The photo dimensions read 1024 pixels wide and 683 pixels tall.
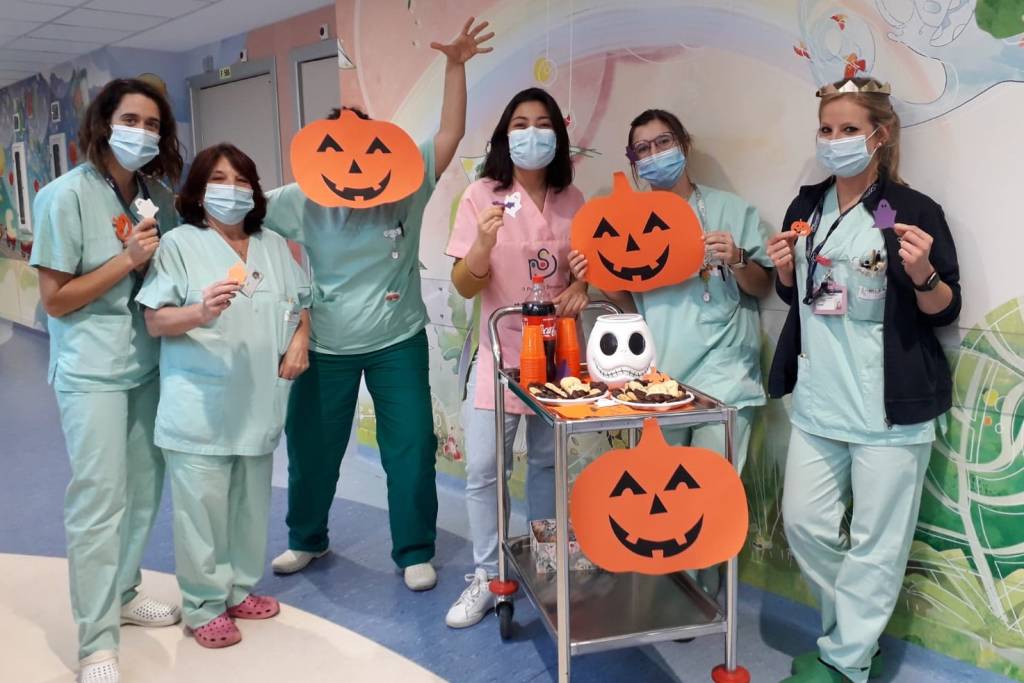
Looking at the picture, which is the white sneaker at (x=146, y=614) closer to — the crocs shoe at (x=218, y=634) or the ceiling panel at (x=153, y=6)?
the crocs shoe at (x=218, y=634)

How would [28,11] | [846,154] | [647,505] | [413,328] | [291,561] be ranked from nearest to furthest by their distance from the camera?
1. [647,505]
2. [846,154]
3. [413,328]
4. [291,561]
5. [28,11]

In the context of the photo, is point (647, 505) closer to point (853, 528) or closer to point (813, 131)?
point (853, 528)

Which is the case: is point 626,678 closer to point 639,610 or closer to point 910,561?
point 639,610

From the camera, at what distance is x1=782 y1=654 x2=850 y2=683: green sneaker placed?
2.06 meters

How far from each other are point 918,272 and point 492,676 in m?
1.51

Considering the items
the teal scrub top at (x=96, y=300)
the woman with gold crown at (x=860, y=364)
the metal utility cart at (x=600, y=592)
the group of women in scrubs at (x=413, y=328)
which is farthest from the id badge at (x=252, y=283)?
the woman with gold crown at (x=860, y=364)

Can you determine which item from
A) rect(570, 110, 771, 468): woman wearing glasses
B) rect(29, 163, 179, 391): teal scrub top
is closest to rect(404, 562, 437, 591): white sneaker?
rect(570, 110, 771, 468): woman wearing glasses

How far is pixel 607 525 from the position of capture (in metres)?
1.74

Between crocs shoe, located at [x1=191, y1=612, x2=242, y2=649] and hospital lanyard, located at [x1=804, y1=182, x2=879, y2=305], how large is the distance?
1912 mm

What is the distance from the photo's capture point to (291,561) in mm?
2936

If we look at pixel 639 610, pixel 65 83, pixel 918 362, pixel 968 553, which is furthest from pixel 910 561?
pixel 65 83

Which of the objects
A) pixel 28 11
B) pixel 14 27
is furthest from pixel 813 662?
pixel 14 27

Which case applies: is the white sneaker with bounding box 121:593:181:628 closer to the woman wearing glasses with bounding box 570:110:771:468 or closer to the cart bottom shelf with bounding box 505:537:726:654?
the cart bottom shelf with bounding box 505:537:726:654

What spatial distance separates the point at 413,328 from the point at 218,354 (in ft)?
2.19
